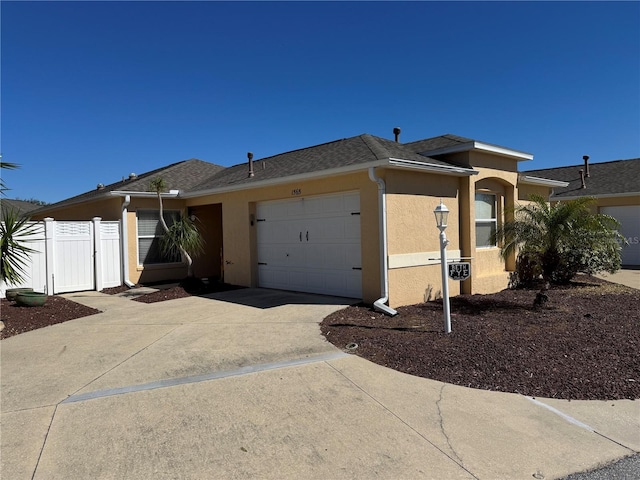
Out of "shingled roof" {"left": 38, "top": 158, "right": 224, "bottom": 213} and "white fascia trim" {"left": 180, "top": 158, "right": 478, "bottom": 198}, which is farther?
"shingled roof" {"left": 38, "top": 158, "right": 224, "bottom": 213}

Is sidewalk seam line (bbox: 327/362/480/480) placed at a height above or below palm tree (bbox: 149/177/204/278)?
below

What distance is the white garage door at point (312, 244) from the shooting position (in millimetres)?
9500

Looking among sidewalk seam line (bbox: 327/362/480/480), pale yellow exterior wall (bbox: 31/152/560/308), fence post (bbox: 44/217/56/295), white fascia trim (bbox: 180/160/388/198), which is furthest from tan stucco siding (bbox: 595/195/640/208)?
fence post (bbox: 44/217/56/295)

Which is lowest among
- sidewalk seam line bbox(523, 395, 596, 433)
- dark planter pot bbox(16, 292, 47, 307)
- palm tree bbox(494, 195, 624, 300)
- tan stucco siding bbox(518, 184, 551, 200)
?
sidewalk seam line bbox(523, 395, 596, 433)

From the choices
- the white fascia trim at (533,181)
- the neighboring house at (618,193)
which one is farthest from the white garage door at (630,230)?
the white fascia trim at (533,181)

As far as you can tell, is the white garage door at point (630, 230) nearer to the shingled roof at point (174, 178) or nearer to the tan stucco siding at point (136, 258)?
the shingled roof at point (174, 178)

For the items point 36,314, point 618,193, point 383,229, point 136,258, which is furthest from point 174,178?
point 618,193

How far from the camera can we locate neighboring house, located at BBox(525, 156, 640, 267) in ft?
60.2

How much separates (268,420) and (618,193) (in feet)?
65.9

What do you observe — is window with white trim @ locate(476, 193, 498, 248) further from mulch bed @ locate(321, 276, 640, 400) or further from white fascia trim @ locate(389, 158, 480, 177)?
mulch bed @ locate(321, 276, 640, 400)

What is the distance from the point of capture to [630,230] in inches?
727

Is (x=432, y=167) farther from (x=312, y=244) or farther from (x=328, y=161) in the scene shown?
(x=312, y=244)

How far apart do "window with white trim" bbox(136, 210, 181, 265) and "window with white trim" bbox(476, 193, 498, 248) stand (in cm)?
947

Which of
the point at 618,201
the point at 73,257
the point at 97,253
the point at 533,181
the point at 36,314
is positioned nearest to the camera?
the point at 36,314
